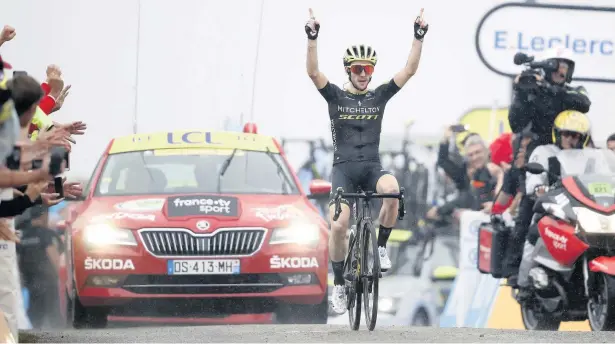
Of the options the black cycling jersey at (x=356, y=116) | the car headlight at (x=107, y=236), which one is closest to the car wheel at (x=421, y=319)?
the car headlight at (x=107, y=236)

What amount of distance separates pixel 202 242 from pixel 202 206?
387mm

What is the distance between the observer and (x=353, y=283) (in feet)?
39.5

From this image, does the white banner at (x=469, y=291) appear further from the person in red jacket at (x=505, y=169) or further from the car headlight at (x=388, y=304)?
the person in red jacket at (x=505, y=169)

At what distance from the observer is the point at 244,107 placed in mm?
16641

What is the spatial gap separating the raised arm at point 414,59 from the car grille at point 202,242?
5.87 ft

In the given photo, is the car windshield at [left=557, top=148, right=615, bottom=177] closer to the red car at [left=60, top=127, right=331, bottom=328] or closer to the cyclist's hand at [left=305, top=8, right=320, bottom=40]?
the red car at [left=60, top=127, right=331, bottom=328]

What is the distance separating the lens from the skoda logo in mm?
13391

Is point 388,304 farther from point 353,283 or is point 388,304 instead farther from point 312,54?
point 312,54

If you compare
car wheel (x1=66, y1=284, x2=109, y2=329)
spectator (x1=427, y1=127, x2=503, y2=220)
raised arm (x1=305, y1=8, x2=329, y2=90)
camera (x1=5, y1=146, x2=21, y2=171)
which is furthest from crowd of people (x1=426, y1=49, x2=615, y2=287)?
camera (x1=5, y1=146, x2=21, y2=171)

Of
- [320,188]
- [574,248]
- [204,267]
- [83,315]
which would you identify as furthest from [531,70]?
[83,315]

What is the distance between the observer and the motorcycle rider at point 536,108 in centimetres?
1470

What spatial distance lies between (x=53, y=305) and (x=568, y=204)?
16.8 ft

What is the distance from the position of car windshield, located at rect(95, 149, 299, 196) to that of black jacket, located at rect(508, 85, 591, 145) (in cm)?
191

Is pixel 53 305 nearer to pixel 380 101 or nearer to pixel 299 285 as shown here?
pixel 299 285
